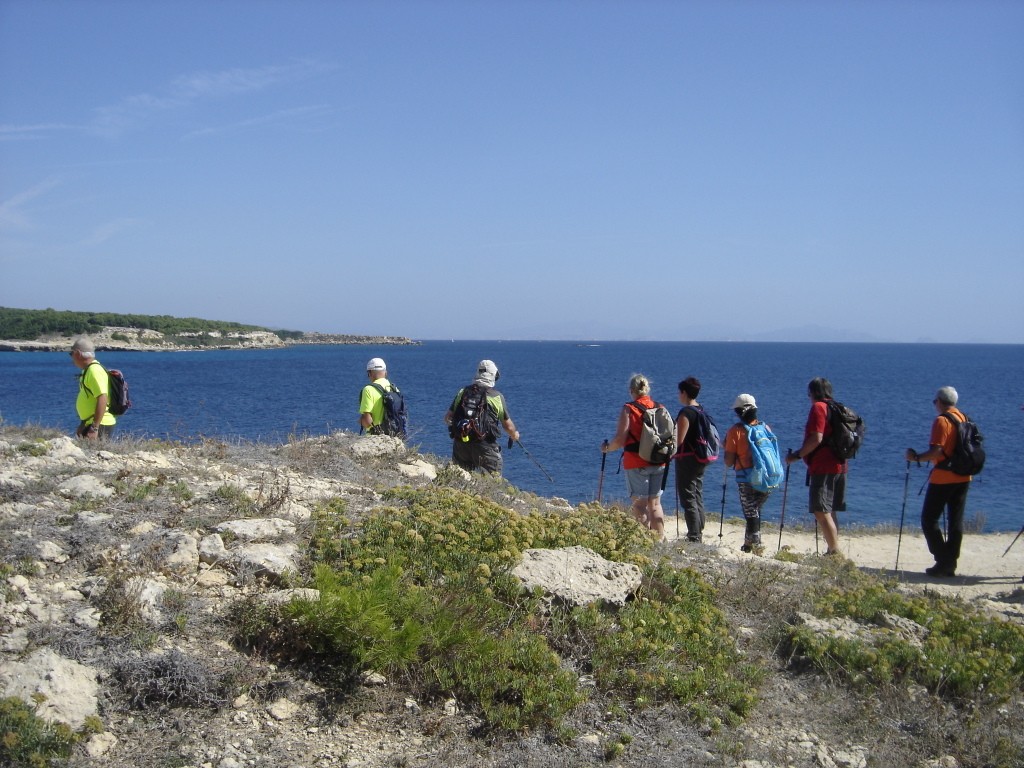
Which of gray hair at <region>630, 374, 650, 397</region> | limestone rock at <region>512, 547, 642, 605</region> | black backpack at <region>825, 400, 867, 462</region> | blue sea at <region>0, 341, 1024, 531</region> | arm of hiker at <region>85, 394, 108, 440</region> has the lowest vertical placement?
blue sea at <region>0, 341, 1024, 531</region>

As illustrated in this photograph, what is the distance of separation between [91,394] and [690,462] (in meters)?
6.28

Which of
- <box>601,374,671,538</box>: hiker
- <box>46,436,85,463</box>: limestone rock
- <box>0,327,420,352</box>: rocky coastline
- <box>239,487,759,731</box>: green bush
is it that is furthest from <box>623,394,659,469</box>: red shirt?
<box>0,327,420,352</box>: rocky coastline

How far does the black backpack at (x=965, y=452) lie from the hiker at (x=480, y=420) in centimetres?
470

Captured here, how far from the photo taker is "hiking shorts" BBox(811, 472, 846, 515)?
8.71 m

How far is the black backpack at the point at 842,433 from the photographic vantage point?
8484mm

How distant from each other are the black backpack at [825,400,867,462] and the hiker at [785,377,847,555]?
0.16ft

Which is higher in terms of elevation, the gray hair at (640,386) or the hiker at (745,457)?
the gray hair at (640,386)

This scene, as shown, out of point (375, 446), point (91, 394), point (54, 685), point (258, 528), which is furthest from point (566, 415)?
point (54, 685)

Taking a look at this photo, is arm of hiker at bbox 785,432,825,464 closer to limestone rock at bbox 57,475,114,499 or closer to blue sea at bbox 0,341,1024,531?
blue sea at bbox 0,341,1024,531

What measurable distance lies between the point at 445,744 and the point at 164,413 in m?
33.2

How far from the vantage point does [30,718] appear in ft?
11.6

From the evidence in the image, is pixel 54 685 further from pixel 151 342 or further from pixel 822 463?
pixel 151 342

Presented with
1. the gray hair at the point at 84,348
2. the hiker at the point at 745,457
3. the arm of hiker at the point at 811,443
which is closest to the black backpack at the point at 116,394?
the gray hair at the point at 84,348

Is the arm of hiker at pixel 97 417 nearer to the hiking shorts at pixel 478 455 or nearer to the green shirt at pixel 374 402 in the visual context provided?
the green shirt at pixel 374 402
